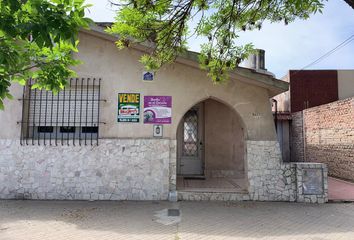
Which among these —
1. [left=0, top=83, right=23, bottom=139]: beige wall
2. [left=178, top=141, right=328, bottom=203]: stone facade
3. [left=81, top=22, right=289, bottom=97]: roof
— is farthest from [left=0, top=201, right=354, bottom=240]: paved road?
[left=81, top=22, right=289, bottom=97]: roof

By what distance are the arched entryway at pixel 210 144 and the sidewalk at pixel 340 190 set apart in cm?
299

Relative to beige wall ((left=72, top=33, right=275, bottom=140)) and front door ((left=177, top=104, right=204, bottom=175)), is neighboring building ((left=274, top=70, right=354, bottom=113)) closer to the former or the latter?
front door ((left=177, top=104, right=204, bottom=175))

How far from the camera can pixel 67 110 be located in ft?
27.7

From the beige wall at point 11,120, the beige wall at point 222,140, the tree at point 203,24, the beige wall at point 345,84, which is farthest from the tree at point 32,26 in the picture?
the beige wall at point 345,84

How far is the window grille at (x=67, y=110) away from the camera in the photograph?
840cm

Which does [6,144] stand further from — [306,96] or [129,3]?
[306,96]

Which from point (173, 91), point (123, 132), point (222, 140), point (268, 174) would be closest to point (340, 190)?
point (268, 174)

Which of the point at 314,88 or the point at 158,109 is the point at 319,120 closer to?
the point at 314,88

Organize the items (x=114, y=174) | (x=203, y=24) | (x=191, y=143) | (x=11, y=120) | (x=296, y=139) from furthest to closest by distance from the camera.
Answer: (x=296, y=139) < (x=191, y=143) < (x=11, y=120) < (x=114, y=174) < (x=203, y=24)

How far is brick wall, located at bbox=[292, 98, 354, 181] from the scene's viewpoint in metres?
11.8

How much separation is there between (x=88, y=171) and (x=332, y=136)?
10.1 m

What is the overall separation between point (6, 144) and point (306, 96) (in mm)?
15371

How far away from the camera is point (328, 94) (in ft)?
58.7

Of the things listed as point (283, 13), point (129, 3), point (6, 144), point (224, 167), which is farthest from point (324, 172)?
point (6, 144)
